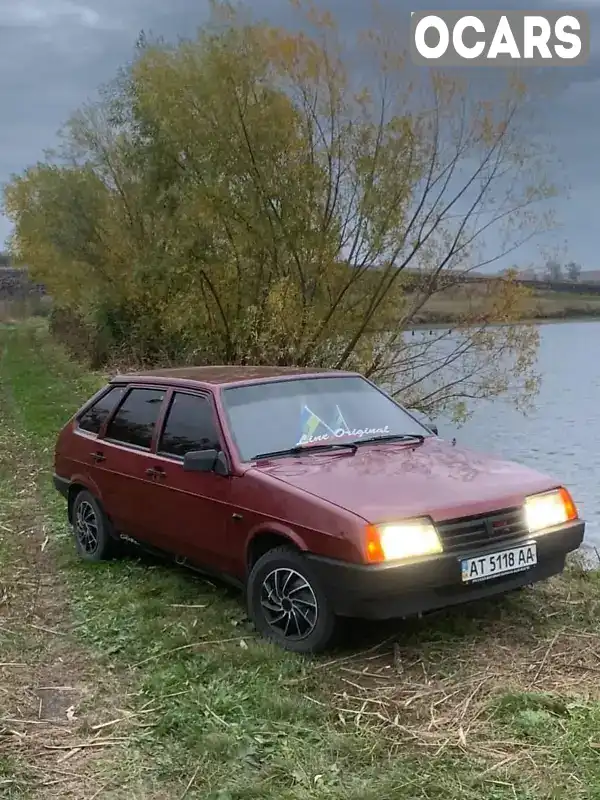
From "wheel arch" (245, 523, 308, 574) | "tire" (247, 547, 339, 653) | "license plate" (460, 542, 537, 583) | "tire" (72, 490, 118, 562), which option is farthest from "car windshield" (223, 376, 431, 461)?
"tire" (72, 490, 118, 562)

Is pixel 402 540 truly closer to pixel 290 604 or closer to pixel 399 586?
pixel 399 586

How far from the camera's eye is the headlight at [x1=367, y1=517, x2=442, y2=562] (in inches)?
185

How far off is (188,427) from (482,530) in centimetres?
223

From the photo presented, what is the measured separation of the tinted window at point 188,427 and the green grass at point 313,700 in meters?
1.02

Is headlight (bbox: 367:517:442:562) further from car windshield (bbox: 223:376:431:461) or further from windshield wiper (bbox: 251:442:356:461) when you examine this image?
car windshield (bbox: 223:376:431:461)

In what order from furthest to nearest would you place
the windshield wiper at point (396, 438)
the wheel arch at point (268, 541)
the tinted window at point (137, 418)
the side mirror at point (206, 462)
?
the tinted window at point (137, 418), the windshield wiper at point (396, 438), the side mirror at point (206, 462), the wheel arch at point (268, 541)

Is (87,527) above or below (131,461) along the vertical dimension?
below

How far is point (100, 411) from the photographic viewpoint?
7.46m

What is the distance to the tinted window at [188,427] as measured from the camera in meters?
6.02

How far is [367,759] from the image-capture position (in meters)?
3.91

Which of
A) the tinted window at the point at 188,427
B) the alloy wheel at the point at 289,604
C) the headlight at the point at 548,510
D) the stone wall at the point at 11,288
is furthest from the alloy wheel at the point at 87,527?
the stone wall at the point at 11,288

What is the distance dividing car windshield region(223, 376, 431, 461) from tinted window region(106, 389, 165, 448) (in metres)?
0.81

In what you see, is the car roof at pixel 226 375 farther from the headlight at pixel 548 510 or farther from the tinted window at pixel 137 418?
the headlight at pixel 548 510

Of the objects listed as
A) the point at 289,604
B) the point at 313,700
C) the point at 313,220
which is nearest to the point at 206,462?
the point at 289,604
